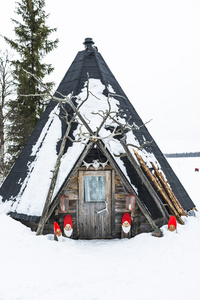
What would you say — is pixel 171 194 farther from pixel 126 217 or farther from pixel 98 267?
pixel 98 267

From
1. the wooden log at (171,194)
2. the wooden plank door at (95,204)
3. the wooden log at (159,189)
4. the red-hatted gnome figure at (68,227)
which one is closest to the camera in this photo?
the red-hatted gnome figure at (68,227)

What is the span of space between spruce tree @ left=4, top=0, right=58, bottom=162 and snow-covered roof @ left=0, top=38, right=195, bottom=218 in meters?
6.11

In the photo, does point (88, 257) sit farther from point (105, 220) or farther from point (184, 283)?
point (184, 283)

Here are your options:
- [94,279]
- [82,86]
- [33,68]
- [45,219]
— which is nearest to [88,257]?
[94,279]

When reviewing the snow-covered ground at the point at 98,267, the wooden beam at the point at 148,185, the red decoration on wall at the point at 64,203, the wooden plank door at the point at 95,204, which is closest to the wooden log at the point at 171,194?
the snow-covered ground at the point at 98,267

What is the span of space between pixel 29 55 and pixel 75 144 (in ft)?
34.7

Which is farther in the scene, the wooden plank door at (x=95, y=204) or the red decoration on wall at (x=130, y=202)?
the wooden plank door at (x=95, y=204)

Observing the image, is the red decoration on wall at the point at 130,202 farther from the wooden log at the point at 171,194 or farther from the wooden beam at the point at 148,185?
the wooden log at the point at 171,194

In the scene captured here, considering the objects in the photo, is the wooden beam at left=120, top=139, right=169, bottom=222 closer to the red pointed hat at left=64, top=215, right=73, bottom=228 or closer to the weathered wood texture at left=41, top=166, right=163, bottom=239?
the weathered wood texture at left=41, top=166, right=163, bottom=239

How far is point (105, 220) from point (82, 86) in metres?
5.22

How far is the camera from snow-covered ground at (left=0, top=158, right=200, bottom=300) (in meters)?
4.23

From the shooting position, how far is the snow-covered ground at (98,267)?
13.9 feet

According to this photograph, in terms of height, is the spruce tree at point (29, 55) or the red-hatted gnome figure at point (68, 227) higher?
the spruce tree at point (29, 55)

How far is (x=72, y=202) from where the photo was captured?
23.6 feet
